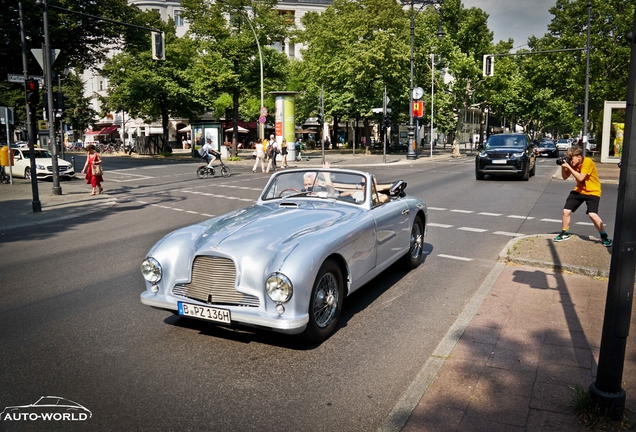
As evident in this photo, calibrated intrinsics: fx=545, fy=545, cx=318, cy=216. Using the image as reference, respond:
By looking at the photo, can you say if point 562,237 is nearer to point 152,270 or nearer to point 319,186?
point 319,186

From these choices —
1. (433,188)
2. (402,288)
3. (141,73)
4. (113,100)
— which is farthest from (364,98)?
(402,288)

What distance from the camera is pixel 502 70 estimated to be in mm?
52500

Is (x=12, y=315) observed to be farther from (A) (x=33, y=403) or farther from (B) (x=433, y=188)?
(B) (x=433, y=188)

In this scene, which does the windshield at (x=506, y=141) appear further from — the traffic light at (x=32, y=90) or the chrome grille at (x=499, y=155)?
the traffic light at (x=32, y=90)

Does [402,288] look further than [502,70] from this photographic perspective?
No

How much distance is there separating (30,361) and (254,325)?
73.7 inches

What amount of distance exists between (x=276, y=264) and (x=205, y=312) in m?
0.75

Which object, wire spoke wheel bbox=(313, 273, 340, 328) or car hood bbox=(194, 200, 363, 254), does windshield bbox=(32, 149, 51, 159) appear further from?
wire spoke wheel bbox=(313, 273, 340, 328)

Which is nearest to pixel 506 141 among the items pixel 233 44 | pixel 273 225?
pixel 273 225

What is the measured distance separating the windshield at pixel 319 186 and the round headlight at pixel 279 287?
6.76 feet

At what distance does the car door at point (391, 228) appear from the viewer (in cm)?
605

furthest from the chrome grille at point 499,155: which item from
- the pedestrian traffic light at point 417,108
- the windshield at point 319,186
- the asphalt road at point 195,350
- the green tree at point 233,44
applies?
the green tree at point 233,44

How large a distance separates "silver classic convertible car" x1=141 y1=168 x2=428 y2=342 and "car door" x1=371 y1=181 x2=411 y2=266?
23 mm

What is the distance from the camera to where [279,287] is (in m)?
4.36
